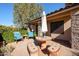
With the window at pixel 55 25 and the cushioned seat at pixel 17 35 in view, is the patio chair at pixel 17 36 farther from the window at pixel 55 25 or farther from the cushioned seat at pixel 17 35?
the window at pixel 55 25

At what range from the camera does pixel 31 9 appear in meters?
20.7

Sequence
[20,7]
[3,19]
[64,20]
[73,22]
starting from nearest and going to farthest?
[73,22]
[3,19]
[64,20]
[20,7]

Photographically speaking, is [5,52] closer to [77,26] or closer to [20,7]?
[77,26]

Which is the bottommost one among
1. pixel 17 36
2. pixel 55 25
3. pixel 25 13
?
pixel 17 36

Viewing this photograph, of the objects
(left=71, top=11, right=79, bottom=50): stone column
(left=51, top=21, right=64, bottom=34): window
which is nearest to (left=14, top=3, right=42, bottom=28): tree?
(left=51, top=21, right=64, bottom=34): window

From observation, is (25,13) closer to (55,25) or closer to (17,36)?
(55,25)

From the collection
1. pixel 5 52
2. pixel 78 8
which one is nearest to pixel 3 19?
pixel 5 52

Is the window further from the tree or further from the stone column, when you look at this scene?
the stone column

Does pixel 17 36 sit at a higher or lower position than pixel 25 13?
lower

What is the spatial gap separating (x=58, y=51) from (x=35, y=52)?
3.98ft

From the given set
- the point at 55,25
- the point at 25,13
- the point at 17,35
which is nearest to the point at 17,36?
the point at 17,35

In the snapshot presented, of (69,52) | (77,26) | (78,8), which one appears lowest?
(69,52)

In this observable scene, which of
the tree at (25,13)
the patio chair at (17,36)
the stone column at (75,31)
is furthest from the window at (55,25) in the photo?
the stone column at (75,31)

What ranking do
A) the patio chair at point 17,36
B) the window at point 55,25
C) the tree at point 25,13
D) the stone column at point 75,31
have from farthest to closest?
the tree at point 25,13
the window at point 55,25
the patio chair at point 17,36
the stone column at point 75,31
